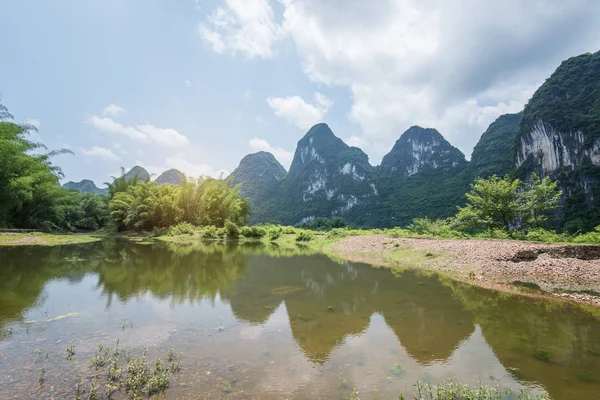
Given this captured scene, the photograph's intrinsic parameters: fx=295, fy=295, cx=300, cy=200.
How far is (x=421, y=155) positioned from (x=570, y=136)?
76234 mm

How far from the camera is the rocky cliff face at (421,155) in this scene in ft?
410

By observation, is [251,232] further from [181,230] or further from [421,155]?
[421,155]

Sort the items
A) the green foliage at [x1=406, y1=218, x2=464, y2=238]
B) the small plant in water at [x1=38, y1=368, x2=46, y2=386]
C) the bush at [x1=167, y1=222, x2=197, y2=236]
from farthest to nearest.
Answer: the bush at [x1=167, y1=222, x2=197, y2=236]
the green foliage at [x1=406, y1=218, x2=464, y2=238]
the small plant in water at [x1=38, y1=368, x2=46, y2=386]

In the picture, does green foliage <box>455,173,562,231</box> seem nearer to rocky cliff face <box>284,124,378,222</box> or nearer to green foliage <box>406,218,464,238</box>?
green foliage <box>406,218,464,238</box>

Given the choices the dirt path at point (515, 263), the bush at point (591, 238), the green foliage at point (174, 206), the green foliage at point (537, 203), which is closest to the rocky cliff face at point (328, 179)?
the green foliage at point (174, 206)

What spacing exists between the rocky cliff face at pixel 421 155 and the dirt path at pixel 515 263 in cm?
11761

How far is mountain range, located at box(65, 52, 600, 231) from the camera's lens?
55.1 m

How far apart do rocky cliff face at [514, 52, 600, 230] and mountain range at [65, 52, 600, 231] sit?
171 millimetres

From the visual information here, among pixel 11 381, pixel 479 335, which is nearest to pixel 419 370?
pixel 479 335

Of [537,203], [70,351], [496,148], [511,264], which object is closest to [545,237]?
[537,203]

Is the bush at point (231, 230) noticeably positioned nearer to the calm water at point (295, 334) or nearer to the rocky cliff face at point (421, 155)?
the calm water at point (295, 334)

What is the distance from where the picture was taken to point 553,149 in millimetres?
60844

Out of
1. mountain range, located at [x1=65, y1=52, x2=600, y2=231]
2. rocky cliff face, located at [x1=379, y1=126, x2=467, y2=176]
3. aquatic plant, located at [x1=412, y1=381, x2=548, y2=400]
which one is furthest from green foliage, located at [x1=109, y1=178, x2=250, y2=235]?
rocky cliff face, located at [x1=379, y1=126, x2=467, y2=176]

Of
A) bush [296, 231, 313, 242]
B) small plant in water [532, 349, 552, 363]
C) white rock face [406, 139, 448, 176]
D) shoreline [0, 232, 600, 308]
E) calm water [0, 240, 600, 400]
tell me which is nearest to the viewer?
calm water [0, 240, 600, 400]
